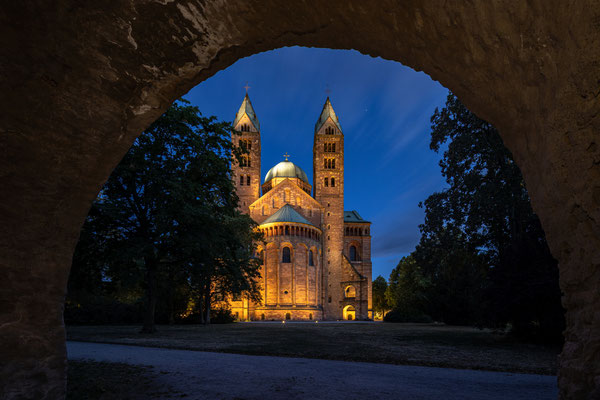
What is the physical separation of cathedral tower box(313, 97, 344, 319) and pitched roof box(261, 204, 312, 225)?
6569 mm

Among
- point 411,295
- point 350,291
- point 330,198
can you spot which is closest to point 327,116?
point 330,198

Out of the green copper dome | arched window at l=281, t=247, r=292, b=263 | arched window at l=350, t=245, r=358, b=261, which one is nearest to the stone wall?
the green copper dome

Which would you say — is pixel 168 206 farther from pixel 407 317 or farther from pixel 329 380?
pixel 407 317

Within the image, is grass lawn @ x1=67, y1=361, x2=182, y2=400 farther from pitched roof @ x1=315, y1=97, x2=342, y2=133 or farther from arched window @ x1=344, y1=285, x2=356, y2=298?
pitched roof @ x1=315, y1=97, x2=342, y2=133

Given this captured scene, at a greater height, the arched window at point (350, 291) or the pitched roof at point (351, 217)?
the pitched roof at point (351, 217)

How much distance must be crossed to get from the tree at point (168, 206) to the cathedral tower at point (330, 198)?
119 ft

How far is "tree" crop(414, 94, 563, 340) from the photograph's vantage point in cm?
1098

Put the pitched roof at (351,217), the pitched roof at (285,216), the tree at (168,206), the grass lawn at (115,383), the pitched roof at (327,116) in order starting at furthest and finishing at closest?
the pitched roof at (351,217) → the pitched roof at (327,116) → the pitched roof at (285,216) → the tree at (168,206) → the grass lawn at (115,383)

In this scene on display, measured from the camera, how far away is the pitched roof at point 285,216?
154ft

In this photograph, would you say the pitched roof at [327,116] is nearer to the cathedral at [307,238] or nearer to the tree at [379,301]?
the cathedral at [307,238]

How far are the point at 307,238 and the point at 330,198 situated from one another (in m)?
11.8

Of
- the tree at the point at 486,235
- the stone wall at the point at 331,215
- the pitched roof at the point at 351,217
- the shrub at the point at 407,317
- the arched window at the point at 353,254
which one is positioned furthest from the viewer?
the pitched roof at the point at 351,217

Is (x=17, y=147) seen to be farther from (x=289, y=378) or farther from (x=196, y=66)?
(x=289, y=378)

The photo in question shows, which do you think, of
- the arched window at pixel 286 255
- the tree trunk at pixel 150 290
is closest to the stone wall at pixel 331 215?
the arched window at pixel 286 255
